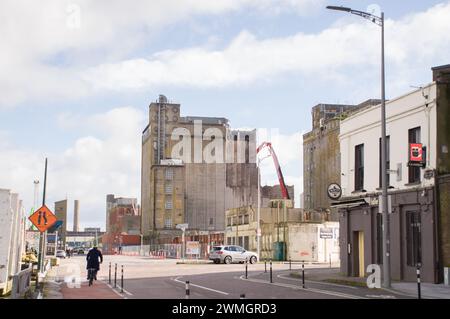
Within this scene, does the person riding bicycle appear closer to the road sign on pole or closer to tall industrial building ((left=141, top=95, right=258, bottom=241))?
the road sign on pole

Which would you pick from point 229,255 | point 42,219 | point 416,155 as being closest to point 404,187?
point 416,155

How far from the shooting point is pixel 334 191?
3366 centimetres

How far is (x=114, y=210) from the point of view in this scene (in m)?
176

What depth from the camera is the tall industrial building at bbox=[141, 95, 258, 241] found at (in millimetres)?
129875

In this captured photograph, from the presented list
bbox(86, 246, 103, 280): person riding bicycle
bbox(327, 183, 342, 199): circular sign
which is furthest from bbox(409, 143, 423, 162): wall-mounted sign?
bbox(86, 246, 103, 280): person riding bicycle

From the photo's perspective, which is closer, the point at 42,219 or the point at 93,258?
the point at 42,219

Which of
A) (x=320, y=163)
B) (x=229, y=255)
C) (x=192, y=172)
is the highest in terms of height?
(x=192, y=172)

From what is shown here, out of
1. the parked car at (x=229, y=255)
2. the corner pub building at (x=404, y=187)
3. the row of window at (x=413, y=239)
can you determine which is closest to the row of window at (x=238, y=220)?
the parked car at (x=229, y=255)

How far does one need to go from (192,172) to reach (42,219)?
107549 mm

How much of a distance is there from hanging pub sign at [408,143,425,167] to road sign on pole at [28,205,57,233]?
14716 millimetres

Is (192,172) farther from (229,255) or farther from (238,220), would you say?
(229,255)
